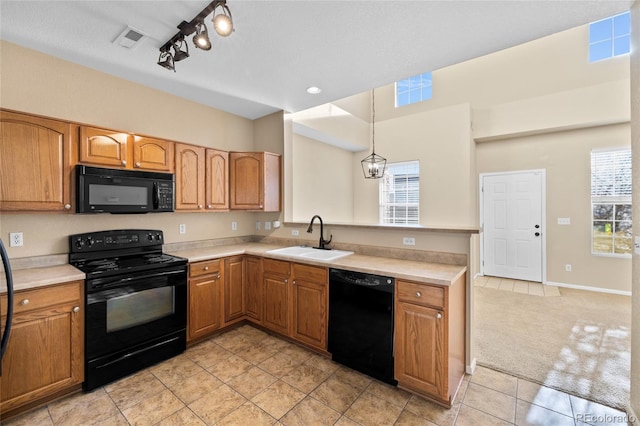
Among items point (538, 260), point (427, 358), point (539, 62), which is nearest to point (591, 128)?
point (539, 62)

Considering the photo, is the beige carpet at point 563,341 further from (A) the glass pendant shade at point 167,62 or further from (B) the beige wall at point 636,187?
(A) the glass pendant shade at point 167,62

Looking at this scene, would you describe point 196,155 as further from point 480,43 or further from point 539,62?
point 539,62

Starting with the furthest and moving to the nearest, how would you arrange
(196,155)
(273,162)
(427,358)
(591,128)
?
(591,128) < (273,162) < (196,155) < (427,358)

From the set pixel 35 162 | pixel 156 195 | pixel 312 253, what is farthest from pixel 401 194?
pixel 35 162

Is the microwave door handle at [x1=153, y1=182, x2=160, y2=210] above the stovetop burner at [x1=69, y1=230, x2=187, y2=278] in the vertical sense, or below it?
above

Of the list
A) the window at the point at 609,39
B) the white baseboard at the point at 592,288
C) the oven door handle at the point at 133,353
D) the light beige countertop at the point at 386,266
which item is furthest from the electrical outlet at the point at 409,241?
the window at the point at 609,39

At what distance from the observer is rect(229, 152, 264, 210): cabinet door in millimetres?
3531

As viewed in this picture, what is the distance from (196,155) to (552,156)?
18.7 feet

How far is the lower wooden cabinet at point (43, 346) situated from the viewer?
5.95 feet

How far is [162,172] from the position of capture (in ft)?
9.30

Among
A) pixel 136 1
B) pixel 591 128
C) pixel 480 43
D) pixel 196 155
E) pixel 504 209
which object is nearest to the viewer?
pixel 136 1

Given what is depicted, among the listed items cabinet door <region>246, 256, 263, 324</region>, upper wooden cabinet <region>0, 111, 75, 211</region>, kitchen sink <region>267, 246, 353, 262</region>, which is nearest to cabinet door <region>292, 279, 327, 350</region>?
kitchen sink <region>267, 246, 353, 262</region>

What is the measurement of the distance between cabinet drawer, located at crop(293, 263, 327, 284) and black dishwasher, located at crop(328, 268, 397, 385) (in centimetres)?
9

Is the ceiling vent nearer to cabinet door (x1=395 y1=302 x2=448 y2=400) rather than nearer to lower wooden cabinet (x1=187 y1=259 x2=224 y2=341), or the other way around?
lower wooden cabinet (x1=187 y1=259 x2=224 y2=341)
